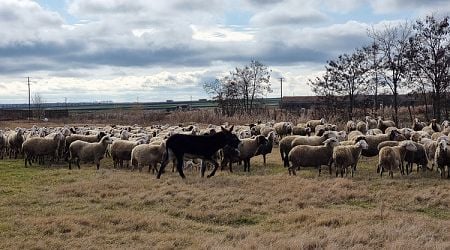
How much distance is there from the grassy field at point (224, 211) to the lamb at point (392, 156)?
481 mm

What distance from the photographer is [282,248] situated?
895 centimetres

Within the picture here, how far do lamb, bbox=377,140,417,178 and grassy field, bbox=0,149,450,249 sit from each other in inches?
18.9

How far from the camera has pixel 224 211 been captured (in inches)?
472

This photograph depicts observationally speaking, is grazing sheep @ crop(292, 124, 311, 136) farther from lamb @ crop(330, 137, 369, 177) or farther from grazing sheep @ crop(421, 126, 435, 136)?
lamb @ crop(330, 137, 369, 177)

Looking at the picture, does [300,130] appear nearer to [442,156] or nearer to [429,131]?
[429,131]

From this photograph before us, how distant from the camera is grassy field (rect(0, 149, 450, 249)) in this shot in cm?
955

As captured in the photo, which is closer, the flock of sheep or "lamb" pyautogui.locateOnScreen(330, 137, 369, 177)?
"lamb" pyautogui.locateOnScreen(330, 137, 369, 177)

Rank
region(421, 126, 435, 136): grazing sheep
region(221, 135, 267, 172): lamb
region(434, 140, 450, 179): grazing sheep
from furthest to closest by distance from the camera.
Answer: region(421, 126, 435, 136): grazing sheep → region(221, 135, 267, 172): lamb → region(434, 140, 450, 179): grazing sheep

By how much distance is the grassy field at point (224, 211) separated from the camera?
955cm

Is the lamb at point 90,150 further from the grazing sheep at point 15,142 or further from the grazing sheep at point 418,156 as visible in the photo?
the grazing sheep at point 418,156

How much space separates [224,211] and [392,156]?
779cm

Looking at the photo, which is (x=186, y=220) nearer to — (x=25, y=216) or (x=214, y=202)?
(x=214, y=202)

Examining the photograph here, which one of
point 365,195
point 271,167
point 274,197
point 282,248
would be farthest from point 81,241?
point 271,167

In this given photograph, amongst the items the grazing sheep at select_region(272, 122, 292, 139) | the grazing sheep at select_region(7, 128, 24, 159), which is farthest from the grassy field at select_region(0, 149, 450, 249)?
the grazing sheep at select_region(272, 122, 292, 139)
